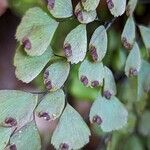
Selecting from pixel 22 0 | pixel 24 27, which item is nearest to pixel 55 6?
pixel 24 27

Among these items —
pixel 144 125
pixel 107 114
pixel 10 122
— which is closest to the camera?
pixel 10 122

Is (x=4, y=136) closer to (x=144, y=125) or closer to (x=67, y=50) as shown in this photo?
(x=67, y=50)

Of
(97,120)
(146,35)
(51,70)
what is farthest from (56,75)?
(146,35)

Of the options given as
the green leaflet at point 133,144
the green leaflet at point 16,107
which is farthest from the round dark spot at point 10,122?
the green leaflet at point 133,144

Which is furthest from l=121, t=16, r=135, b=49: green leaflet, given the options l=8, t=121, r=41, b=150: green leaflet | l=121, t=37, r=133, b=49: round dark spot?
l=8, t=121, r=41, b=150: green leaflet

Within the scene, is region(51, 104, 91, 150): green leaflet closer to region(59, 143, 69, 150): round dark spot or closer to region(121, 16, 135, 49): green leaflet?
region(59, 143, 69, 150): round dark spot

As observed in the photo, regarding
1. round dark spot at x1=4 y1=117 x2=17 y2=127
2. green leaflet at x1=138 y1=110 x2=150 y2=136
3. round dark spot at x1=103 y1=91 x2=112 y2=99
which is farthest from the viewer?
green leaflet at x1=138 y1=110 x2=150 y2=136

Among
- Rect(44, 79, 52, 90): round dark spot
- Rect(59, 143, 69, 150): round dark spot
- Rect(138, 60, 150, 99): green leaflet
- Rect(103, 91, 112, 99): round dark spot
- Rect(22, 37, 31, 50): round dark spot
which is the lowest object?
Rect(138, 60, 150, 99): green leaflet

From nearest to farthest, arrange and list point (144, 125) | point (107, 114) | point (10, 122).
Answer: point (10, 122), point (107, 114), point (144, 125)
